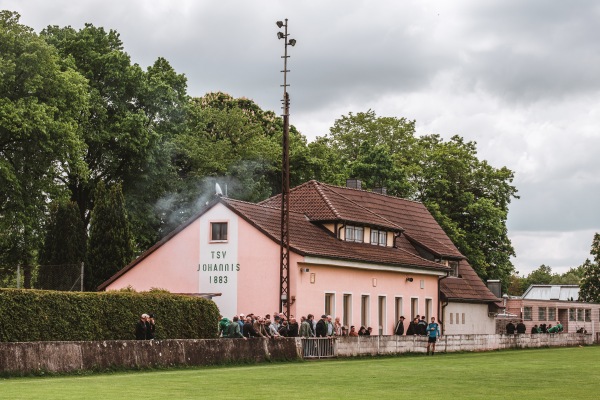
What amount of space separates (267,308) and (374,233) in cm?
1176

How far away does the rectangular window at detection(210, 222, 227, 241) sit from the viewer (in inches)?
2020

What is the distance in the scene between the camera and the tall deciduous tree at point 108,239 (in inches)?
2319

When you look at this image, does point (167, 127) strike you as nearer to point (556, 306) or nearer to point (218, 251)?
point (218, 251)

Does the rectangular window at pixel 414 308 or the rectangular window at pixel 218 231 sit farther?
the rectangular window at pixel 414 308

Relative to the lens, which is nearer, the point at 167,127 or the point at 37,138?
the point at 37,138

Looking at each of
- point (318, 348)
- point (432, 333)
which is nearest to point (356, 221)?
point (432, 333)

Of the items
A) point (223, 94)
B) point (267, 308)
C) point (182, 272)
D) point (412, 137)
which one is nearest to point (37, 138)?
point (182, 272)

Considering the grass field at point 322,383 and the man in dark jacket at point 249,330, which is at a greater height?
the man in dark jacket at point 249,330

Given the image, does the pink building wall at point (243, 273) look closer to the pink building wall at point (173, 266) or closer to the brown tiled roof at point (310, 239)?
the pink building wall at point (173, 266)

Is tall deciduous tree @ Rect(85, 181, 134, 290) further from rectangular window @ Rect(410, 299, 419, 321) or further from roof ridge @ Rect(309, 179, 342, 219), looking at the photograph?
rectangular window @ Rect(410, 299, 419, 321)

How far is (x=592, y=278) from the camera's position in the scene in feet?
365

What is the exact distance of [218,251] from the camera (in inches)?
2019

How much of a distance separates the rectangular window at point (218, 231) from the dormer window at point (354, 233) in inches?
311

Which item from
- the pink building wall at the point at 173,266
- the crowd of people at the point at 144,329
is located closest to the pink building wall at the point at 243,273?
the pink building wall at the point at 173,266
